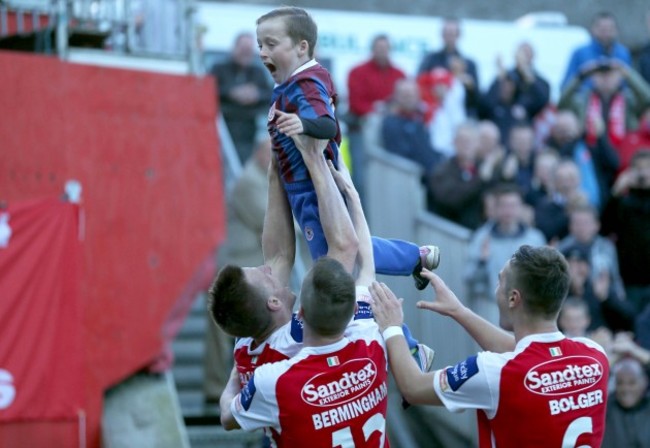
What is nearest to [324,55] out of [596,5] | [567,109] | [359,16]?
[359,16]

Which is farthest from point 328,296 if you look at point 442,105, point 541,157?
point 442,105

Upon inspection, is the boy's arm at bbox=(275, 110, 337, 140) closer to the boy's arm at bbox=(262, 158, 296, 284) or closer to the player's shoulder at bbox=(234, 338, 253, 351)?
the boy's arm at bbox=(262, 158, 296, 284)

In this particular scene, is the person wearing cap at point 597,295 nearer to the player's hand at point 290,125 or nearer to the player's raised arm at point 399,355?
the player's raised arm at point 399,355

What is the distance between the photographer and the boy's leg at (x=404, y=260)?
656 centimetres

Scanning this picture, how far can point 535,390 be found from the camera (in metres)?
5.99

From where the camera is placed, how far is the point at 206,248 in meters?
11.4

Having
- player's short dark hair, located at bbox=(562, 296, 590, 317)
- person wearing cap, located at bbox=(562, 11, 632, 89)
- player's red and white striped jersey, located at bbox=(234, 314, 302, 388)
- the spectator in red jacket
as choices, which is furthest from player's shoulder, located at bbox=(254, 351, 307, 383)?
person wearing cap, located at bbox=(562, 11, 632, 89)

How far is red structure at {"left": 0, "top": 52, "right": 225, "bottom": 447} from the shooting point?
10.4 m

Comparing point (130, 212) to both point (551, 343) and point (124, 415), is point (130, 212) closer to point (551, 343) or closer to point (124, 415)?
point (124, 415)

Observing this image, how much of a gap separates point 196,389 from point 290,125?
6.90 m

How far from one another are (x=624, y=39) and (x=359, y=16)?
5.12 metres

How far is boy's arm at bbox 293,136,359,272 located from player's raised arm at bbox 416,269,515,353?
38 centimetres

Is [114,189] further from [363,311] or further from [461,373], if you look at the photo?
[461,373]

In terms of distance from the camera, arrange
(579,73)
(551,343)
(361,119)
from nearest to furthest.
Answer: (551,343) → (361,119) → (579,73)
